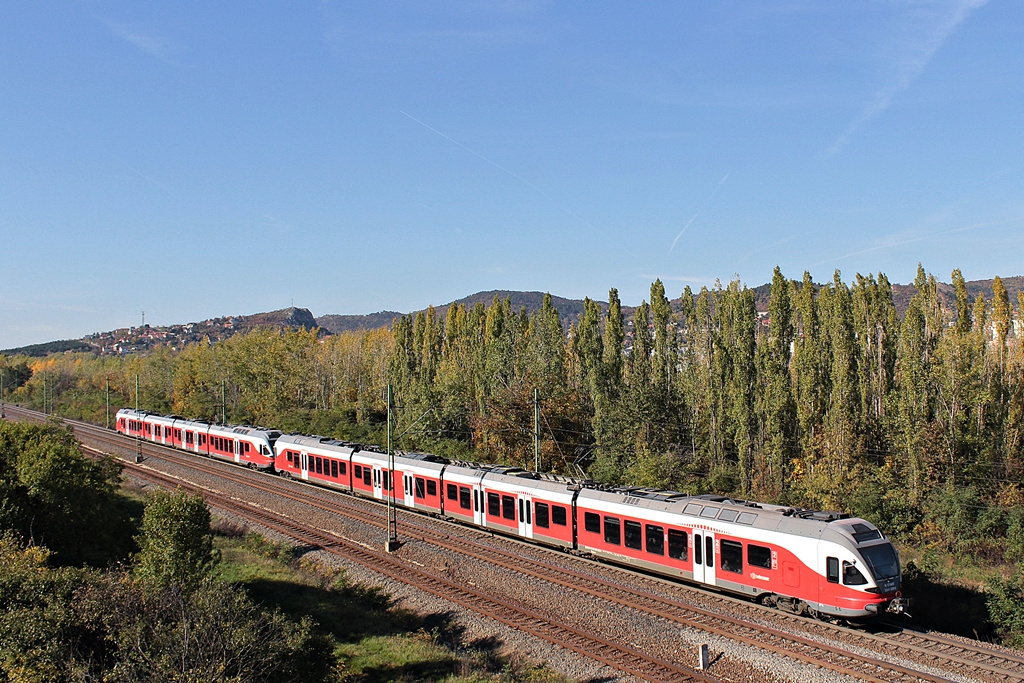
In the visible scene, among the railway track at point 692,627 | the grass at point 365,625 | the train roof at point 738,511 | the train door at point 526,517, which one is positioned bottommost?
the grass at point 365,625

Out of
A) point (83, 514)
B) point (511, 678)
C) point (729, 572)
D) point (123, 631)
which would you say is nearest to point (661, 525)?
point (729, 572)

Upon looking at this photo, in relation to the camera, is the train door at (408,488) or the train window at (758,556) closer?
the train window at (758,556)

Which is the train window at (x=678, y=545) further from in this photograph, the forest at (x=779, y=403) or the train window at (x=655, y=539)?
the forest at (x=779, y=403)

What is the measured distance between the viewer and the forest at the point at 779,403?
36.9 metres

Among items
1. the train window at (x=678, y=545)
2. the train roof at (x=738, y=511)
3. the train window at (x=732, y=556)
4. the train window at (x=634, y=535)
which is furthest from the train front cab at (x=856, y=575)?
the train window at (x=634, y=535)

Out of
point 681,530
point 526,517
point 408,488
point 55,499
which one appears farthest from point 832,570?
point 55,499

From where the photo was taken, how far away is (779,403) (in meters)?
44.2

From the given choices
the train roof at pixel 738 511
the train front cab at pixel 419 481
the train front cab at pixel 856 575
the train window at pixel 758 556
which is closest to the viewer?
the train front cab at pixel 856 575

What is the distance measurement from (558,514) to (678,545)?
19.3ft

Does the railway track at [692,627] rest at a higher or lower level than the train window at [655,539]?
lower

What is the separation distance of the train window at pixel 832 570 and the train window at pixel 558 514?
10.6 m

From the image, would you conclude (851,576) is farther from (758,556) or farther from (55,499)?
(55,499)

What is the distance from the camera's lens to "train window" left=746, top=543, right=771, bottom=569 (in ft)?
67.8

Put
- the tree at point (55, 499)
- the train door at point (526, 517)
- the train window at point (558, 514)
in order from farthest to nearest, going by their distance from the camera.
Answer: the train door at point (526, 517), the train window at point (558, 514), the tree at point (55, 499)
